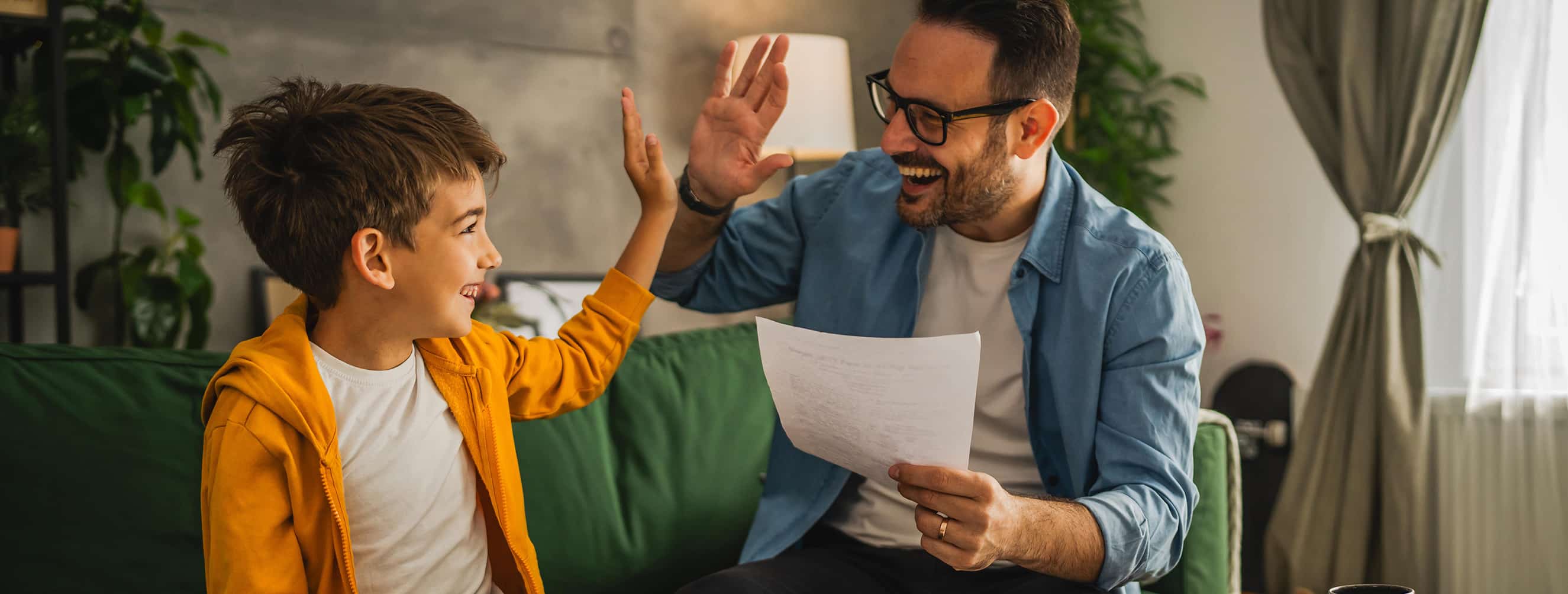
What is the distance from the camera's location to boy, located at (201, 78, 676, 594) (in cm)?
91

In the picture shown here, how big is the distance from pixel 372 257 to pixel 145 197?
5.23 ft

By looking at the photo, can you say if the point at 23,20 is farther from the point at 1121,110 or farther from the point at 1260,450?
the point at 1260,450

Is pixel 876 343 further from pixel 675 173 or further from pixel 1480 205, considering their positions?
pixel 675 173

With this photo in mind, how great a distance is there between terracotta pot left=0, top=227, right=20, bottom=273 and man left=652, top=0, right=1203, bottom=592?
1421mm

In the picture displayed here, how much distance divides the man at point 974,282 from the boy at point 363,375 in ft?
1.09

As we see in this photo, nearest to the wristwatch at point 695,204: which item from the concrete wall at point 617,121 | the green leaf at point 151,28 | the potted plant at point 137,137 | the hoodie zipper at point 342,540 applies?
the hoodie zipper at point 342,540

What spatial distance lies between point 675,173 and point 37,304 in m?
1.71

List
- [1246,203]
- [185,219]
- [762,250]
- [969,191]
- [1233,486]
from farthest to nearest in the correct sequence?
[1246,203]
[185,219]
[1233,486]
[762,250]
[969,191]

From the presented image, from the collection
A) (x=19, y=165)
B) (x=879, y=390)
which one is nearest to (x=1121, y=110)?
→ (x=879, y=390)

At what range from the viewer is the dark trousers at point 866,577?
1197 mm

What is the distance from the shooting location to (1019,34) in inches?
53.2

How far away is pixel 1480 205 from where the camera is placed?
2393 mm

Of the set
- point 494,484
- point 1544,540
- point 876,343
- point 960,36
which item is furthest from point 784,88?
point 1544,540

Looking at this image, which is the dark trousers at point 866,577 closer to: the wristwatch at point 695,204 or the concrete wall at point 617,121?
the wristwatch at point 695,204
